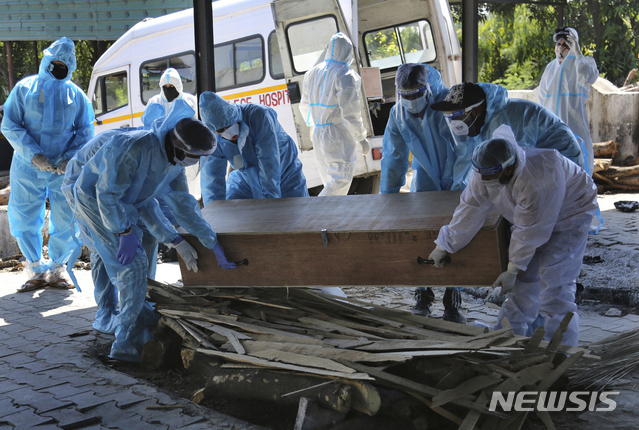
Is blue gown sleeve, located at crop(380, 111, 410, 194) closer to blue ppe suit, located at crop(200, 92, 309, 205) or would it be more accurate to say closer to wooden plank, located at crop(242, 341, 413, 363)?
blue ppe suit, located at crop(200, 92, 309, 205)

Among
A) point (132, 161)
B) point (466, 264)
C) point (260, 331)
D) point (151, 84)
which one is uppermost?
point (151, 84)

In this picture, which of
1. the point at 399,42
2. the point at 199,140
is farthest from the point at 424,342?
the point at 399,42

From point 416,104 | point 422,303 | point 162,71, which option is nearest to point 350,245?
point 416,104

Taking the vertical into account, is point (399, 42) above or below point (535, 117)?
above

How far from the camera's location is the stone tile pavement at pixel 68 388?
8.82ft

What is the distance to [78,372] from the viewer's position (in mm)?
3369

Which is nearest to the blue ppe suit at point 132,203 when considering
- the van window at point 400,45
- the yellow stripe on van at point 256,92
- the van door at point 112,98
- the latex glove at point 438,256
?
the latex glove at point 438,256

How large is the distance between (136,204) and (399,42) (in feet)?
17.2

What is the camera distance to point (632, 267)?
15.9 feet

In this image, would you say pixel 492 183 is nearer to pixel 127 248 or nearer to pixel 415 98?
pixel 415 98

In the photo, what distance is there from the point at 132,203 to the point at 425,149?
6.28 ft

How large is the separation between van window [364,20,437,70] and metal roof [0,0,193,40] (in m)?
6.08

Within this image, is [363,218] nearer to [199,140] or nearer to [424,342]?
[424,342]

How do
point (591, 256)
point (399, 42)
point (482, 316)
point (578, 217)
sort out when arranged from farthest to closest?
point (399, 42), point (591, 256), point (482, 316), point (578, 217)
